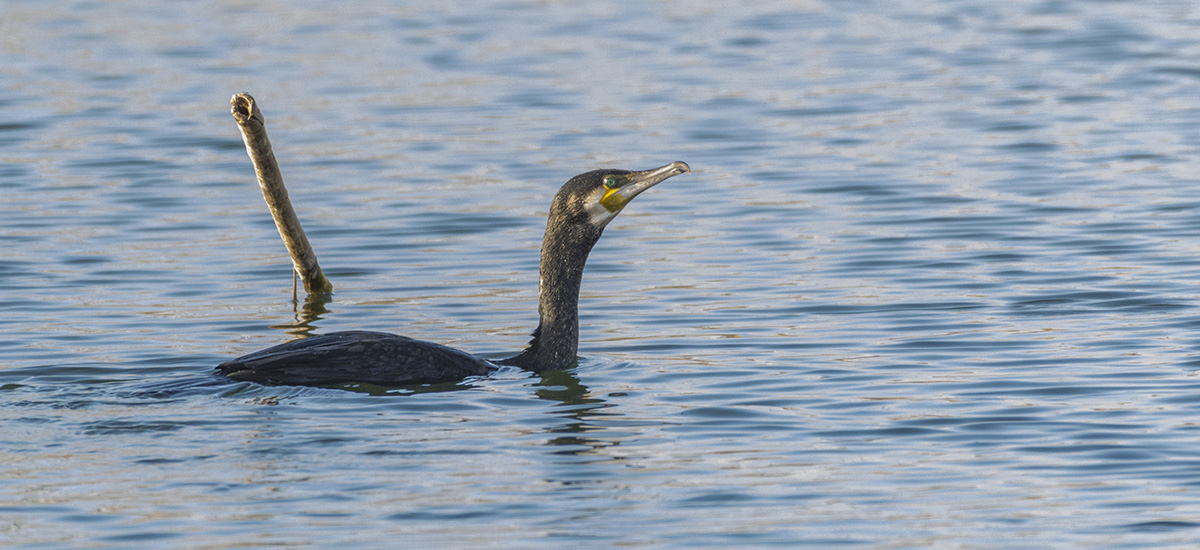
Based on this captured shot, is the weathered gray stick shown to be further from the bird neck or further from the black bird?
the bird neck

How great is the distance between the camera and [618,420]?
970 centimetres

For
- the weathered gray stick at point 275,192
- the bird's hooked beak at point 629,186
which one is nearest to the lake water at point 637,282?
the weathered gray stick at point 275,192

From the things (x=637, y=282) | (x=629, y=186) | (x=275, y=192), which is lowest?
(x=637, y=282)

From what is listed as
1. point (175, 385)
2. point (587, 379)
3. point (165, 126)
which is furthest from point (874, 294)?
point (165, 126)

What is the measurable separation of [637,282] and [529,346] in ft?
10.6

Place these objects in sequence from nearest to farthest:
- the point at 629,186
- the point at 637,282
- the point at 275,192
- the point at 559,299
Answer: the point at 629,186
the point at 559,299
the point at 275,192
the point at 637,282

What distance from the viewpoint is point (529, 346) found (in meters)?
10.7

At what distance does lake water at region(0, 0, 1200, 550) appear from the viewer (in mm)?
8250

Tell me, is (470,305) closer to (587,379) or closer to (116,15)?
(587,379)

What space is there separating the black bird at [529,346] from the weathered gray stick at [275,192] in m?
1.84

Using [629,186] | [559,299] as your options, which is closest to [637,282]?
[559,299]

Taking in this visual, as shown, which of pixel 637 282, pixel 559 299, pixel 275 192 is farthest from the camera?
pixel 637 282

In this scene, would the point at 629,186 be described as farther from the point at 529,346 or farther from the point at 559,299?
the point at 529,346

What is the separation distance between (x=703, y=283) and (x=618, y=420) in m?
4.04
